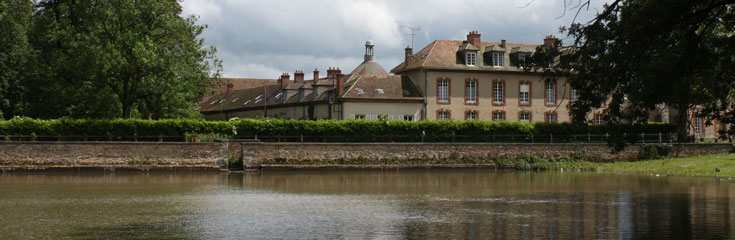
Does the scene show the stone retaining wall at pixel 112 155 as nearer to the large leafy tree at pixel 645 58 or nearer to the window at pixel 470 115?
the window at pixel 470 115

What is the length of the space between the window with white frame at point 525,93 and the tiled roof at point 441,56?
1232 millimetres

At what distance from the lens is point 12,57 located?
40.9 meters

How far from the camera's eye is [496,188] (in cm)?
2692

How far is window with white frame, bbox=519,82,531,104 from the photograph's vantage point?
50.2 metres

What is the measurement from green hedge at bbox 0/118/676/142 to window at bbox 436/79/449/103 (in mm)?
6037

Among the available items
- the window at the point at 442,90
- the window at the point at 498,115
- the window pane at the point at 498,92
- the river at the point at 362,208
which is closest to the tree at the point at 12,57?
the river at the point at 362,208

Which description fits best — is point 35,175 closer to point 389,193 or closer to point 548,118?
point 389,193

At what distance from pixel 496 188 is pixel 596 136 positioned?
794 inches

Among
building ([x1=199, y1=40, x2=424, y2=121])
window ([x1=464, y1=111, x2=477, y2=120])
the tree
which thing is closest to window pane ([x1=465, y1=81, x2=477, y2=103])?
window ([x1=464, y1=111, x2=477, y2=120])

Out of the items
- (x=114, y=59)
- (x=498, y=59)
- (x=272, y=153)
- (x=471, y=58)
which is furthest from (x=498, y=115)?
(x=114, y=59)

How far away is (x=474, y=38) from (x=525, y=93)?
4.81m

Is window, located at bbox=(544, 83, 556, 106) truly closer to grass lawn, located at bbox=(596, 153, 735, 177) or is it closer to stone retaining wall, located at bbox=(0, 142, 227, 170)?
grass lawn, located at bbox=(596, 153, 735, 177)

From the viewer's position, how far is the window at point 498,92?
49.7 meters

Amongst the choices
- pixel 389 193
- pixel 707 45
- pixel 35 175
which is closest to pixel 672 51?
pixel 707 45
